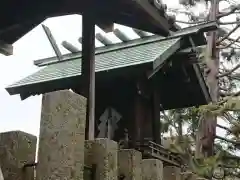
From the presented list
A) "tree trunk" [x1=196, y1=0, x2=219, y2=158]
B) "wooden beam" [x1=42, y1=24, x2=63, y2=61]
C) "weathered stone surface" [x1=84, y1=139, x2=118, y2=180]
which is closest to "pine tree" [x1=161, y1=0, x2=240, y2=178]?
"tree trunk" [x1=196, y1=0, x2=219, y2=158]

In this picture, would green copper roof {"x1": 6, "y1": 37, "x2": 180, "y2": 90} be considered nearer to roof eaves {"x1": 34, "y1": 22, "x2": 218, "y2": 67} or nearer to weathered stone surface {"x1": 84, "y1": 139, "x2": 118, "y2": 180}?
roof eaves {"x1": 34, "y1": 22, "x2": 218, "y2": 67}

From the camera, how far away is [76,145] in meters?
2.18

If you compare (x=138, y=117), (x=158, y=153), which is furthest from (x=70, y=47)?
(x=158, y=153)

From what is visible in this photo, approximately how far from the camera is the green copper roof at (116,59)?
5.64 metres

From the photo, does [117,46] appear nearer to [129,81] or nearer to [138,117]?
[129,81]

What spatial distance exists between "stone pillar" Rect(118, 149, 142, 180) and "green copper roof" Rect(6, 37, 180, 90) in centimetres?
270

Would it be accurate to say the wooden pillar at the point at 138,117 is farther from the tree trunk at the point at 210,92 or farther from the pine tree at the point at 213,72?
the tree trunk at the point at 210,92

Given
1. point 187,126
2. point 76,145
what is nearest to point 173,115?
point 187,126

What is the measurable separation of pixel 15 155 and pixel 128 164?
80cm

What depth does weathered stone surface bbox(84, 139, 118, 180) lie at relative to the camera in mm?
2393

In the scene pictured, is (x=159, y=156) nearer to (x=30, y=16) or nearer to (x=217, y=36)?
(x=30, y=16)

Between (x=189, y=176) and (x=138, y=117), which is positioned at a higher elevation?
(x=138, y=117)

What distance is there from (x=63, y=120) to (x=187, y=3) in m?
8.70

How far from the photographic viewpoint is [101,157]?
240cm
